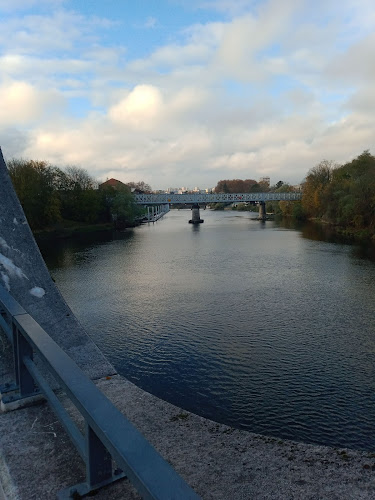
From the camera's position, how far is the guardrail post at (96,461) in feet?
7.35

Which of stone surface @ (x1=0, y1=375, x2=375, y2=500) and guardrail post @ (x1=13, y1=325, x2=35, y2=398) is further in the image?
guardrail post @ (x1=13, y1=325, x2=35, y2=398)

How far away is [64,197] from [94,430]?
6757 cm

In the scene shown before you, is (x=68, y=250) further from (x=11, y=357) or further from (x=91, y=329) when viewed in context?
(x=11, y=357)

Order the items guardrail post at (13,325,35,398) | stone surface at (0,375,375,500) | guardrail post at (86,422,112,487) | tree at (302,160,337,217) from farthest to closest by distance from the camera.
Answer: tree at (302,160,337,217) < guardrail post at (13,325,35,398) < stone surface at (0,375,375,500) < guardrail post at (86,422,112,487)

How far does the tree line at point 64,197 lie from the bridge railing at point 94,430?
4990cm

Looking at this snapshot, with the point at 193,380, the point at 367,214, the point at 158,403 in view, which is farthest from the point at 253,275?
the point at 367,214

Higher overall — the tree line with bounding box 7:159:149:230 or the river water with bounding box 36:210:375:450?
the tree line with bounding box 7:159:149:230

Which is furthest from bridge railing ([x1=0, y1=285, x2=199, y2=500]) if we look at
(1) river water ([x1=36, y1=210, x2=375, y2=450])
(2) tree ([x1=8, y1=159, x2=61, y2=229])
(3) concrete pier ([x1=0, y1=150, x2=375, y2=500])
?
(2) tree ([x1=8, y1=159, x2=61, y2=229])

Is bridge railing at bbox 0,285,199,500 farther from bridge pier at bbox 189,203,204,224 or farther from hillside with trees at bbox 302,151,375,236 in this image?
bridge pier at bbox 189,203,204,224

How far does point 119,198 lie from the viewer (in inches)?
2918

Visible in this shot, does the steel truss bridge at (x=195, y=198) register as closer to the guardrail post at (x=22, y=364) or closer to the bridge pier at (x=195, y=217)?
the bridge pier at (x=195, y=217)

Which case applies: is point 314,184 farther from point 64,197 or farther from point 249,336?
point 249,336

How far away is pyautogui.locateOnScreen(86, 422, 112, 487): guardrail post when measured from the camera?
2240 mm

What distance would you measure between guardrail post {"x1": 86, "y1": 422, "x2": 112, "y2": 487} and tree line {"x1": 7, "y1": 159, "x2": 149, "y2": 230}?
168 feet
